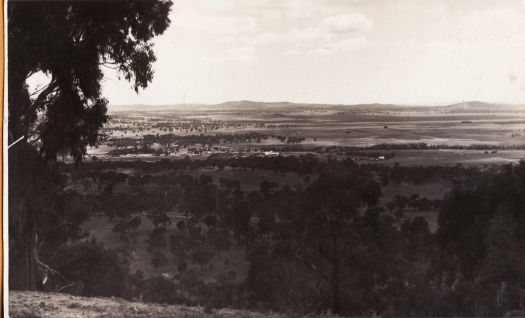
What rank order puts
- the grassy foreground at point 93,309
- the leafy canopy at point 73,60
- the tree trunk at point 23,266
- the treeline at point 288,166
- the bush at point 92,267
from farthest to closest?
the bush at point 92,267 < the treeline at point 288,166 < the tree trunk at point 23,266 < the leafy canopy at point 73,60 < the grassy foreground at point 93,309

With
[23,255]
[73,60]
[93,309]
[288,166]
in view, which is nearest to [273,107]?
[288,166]

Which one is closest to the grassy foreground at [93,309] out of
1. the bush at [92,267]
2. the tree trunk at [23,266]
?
the tree trunk at [23,266]

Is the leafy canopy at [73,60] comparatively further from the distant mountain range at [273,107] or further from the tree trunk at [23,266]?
the tree trunk at [23,266]

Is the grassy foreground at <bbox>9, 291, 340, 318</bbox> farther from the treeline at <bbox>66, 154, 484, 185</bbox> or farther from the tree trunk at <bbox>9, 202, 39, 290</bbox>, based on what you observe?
the treeline at <bbox>66, 154, 484, 185</bbox>

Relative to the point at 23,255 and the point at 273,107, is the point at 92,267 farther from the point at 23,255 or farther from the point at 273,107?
the point at 273,107

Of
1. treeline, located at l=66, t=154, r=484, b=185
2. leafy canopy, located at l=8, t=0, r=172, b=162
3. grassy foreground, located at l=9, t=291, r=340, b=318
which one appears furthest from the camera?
treeline, located at l=66, t=154, r=484, b=185

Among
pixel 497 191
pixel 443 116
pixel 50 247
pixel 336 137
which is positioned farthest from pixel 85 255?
pixel 497 191

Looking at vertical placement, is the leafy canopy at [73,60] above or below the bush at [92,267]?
above

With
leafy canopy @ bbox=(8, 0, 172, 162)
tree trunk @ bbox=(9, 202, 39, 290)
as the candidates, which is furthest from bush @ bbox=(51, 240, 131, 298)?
leafy canopy @ bbox=(8, 0, 172, 162)
